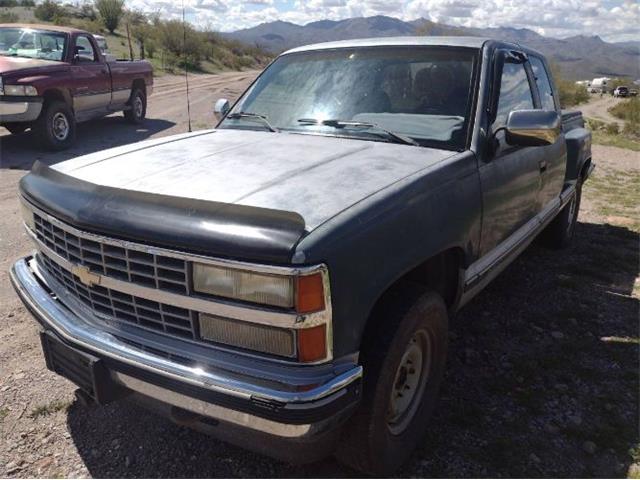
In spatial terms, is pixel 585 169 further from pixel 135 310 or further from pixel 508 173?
pixel 135 310

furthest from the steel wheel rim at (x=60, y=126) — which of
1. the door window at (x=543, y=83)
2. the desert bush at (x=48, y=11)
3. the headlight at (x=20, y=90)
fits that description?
the desert bush at (x=48, y=11)


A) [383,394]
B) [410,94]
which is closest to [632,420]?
[383,394]

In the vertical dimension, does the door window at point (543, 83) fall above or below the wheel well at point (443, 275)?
above

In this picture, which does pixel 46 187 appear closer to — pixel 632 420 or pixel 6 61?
pixel 632 420

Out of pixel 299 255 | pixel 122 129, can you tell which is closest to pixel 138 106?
pixel 122 129

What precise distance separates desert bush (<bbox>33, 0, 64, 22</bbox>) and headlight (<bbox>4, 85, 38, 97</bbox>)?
98.9 ft

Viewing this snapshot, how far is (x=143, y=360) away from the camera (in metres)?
2.08

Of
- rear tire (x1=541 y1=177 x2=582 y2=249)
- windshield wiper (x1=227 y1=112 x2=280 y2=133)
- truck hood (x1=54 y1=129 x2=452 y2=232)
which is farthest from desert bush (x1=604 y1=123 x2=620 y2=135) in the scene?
truck hood (x1=54 y1=129 x2=452 y2=232)

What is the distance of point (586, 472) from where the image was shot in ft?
8.55

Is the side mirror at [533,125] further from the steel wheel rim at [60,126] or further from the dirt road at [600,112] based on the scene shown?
the dirt road at [600,112]

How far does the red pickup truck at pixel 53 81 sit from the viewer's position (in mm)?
8430

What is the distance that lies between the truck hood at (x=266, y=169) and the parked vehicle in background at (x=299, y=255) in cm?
1

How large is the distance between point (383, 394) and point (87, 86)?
30.5 feet

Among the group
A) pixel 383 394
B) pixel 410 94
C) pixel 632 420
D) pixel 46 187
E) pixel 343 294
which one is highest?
pixel 410 94
